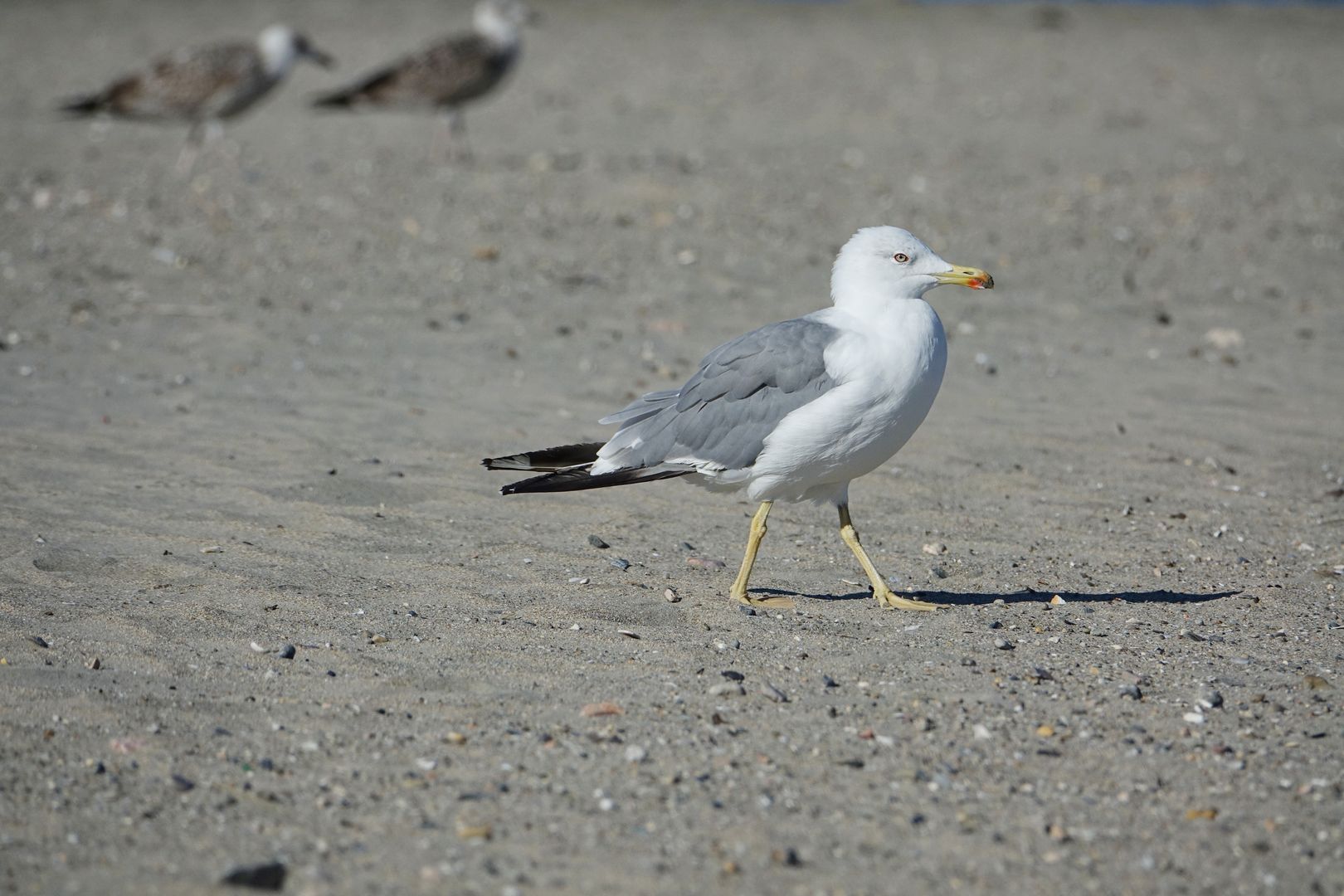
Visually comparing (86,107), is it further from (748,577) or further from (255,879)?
(255,879)

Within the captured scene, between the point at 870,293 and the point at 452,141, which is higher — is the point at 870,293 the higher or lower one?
the higher one

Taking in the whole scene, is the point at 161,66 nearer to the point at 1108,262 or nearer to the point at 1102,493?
the point at 1108,262

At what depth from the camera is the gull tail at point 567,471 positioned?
216 inches

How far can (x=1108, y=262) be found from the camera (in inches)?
432

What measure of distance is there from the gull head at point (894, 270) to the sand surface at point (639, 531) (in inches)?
47.4

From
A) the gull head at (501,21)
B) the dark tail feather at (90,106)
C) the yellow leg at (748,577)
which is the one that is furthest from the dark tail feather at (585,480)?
the gull head at (501,21)

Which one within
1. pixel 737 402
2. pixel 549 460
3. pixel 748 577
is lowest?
pixel 748 577

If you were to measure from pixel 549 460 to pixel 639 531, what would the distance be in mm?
856

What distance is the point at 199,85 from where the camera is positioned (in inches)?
540

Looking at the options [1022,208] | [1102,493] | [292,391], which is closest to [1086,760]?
[1102,493]

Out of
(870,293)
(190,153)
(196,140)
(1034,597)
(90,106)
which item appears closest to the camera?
(870,293)

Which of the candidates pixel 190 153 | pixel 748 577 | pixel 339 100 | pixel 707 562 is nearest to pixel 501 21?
pixel 339 100

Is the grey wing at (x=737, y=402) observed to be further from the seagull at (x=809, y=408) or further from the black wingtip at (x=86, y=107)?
the black wingtip at (x=86, y=107)

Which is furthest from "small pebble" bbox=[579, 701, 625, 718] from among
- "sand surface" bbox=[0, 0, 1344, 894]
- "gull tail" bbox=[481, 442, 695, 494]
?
"gull tail" bbox=[481, 442, 695, 494]
